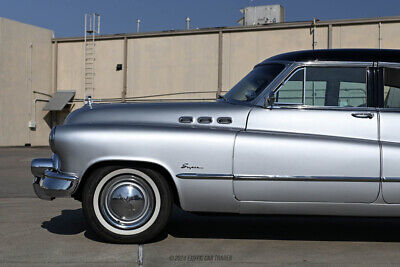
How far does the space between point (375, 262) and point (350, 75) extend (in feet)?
5.37

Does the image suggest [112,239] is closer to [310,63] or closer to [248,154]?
[248,154]

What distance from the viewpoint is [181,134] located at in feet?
15.4

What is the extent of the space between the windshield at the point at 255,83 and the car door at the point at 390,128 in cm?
92

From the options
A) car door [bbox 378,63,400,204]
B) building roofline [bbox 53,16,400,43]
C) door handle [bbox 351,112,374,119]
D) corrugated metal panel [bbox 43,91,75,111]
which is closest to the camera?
car door [bbox 378,63,400,204]

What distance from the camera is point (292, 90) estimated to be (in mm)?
4859

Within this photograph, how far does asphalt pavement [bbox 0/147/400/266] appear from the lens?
4273mm

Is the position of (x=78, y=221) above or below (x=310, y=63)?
below

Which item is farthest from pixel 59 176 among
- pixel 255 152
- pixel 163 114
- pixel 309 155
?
pixel 309 155

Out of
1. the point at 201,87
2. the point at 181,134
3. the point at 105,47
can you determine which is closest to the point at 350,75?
the point at 181,134

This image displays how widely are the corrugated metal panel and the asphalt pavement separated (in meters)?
20.5

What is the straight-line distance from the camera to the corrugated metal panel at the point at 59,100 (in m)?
26.6

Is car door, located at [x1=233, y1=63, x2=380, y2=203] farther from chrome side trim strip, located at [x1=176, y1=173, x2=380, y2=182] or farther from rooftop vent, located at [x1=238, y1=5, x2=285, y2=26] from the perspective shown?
rooftop vent, located at [x1=238, y1=5, x2=285, y2=26]

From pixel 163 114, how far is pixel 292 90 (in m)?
1.16

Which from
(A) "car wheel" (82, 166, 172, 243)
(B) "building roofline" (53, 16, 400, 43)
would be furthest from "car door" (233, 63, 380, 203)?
(B) "building roofline" (53, 16, 400, 43)
